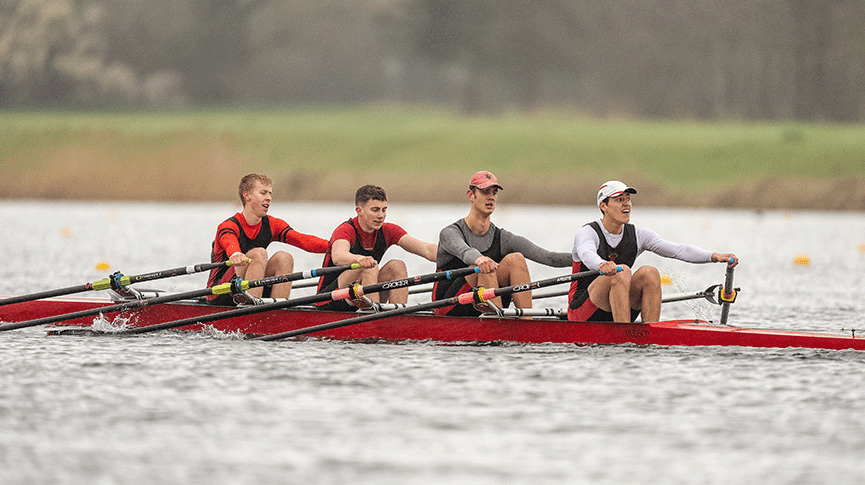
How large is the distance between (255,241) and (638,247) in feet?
10.2

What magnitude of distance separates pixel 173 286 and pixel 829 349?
845cm

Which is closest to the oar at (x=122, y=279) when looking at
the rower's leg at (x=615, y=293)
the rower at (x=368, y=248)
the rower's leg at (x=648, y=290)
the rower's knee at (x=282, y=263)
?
the rower's knee at (x=282, y=263)

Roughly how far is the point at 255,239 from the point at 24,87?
4238 cm

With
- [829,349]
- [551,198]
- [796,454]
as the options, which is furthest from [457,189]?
[796,454]

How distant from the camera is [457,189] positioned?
35.5 metres

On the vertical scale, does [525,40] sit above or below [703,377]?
above

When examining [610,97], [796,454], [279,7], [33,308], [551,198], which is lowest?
[796,454]

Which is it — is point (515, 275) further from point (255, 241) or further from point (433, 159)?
point (433, 159)

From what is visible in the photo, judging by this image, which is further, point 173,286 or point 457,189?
point 457,189

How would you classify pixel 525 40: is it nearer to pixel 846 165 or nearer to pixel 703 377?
pixel 846 165

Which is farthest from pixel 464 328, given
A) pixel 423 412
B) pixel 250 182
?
pixel 423 412

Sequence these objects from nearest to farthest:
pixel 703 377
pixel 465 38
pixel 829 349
→ pixel 703 377
pixel 829 349
pixel 465 38

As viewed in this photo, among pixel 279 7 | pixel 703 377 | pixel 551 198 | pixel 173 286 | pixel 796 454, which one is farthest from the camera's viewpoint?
pixel 279 7

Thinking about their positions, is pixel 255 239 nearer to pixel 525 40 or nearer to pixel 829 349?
pixel 829 349
